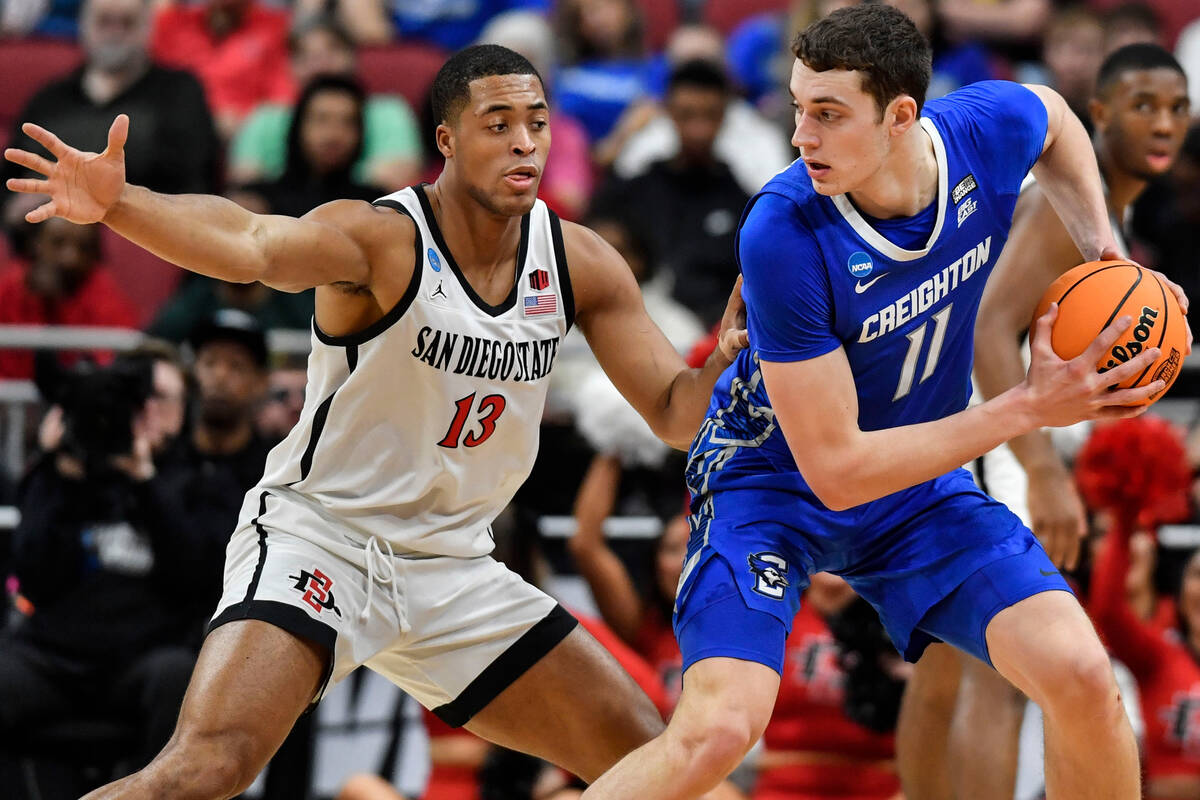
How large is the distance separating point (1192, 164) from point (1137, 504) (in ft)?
10.8

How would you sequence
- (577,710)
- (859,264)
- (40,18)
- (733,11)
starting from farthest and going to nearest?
(733,11), (40,18), (577,710), (859,264)

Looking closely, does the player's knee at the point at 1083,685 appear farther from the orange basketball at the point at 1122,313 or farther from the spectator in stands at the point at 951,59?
the spectator in stands at the point at 951,59

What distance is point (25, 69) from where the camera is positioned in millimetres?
10594

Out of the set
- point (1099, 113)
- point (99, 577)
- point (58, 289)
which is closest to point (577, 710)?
point (1099, 113)

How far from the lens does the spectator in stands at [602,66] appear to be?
34.5ft

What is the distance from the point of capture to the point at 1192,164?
876 cm

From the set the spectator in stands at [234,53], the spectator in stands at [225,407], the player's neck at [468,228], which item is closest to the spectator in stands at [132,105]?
the spectator in stands at [234,53]

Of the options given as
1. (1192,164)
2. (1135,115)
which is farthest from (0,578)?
(1192,164)

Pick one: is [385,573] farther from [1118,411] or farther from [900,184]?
[1118,411]

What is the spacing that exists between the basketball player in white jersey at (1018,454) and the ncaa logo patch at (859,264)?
3.31 feet

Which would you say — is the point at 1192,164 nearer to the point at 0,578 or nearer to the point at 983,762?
the point at 983,762

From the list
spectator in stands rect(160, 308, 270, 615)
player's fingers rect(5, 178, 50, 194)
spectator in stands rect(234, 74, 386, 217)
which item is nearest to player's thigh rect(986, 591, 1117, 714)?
player's fingers rect(5, 178, 50, 194)

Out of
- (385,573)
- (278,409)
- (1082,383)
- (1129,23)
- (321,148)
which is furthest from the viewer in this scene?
(1129,23)

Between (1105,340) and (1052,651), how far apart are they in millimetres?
765
